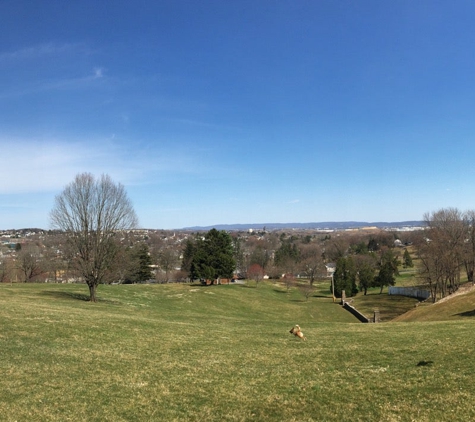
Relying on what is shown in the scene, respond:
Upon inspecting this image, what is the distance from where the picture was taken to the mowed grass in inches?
322

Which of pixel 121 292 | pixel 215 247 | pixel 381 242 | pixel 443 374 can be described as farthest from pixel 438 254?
pixel 381 242

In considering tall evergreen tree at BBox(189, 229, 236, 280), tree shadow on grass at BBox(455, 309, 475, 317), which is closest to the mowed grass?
tree shadow on grass at BBox(455, 309, 475, 317)

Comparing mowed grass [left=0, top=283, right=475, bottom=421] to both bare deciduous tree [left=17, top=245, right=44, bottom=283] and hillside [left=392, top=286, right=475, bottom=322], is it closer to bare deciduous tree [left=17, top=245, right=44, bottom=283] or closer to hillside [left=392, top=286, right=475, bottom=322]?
hillside [left=392, top=286, right=475, bottom=322]

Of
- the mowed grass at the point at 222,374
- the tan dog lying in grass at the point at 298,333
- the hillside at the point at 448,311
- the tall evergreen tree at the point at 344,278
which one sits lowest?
the tall evergreen tree at the point at 344,278

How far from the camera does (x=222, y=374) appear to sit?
11.2m

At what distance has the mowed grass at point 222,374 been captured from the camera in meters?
8.17

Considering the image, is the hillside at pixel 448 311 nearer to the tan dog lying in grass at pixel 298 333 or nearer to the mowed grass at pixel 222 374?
the mowed grass at pixel 222 374

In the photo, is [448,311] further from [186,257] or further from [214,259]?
[186,257]

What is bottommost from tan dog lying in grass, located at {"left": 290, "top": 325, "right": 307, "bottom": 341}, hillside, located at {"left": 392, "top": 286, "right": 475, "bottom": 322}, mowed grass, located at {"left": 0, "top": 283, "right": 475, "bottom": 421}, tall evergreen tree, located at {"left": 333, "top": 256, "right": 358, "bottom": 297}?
tall evergreen tree, located at {"left": 333, "top": 256, "right": 358, "bottom": 297}

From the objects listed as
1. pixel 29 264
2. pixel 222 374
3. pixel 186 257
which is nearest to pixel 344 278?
pixel 186 257

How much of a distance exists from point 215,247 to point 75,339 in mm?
50807

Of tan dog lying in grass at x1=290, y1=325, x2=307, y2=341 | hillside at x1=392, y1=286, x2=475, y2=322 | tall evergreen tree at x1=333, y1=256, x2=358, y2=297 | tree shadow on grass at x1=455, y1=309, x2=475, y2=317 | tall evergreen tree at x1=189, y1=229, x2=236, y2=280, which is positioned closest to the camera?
tan dog lying in grass at x1=290, y1=325, x2=307, y2=341

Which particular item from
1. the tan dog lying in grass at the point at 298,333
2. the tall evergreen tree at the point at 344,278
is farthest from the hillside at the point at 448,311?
the tall evergreen tree at the point at 344,278

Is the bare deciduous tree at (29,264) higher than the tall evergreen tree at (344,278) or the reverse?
higher
